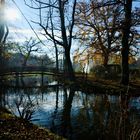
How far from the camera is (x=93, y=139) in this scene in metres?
9.75

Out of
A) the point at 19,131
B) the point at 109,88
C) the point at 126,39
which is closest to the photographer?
the point at 19,131

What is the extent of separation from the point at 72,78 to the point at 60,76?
14.6 ft

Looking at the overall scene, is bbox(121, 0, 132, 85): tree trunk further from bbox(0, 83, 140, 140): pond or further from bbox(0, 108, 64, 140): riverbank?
bbox(0, 108, 64, 140): riverbank

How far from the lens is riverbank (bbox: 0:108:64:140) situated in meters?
8.09

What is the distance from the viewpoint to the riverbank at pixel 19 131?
8.09m

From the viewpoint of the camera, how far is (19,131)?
8711 mm

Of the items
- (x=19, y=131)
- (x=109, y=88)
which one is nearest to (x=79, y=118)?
(x=19, y=131)

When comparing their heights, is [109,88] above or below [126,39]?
below

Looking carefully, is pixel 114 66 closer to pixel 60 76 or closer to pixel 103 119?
pixel 60 76

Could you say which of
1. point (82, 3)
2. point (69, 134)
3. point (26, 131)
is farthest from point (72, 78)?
point (26, 131)

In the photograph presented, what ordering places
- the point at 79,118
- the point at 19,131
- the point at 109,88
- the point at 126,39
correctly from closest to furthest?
1. the point at 19,131
2. the point at 79,118
3. the point at 109,88
4. the point at 126,39

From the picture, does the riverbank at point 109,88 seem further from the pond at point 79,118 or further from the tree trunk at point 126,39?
the pond at point 79,118

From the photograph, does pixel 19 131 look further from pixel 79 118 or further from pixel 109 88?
pixel 109 88

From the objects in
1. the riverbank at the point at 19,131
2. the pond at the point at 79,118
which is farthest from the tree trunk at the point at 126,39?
the riverbank at the point at 19,131
